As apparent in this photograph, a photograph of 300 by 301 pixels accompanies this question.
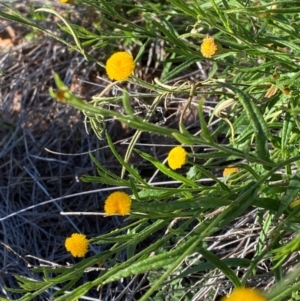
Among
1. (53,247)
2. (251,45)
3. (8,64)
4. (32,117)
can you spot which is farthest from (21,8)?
(251,45)

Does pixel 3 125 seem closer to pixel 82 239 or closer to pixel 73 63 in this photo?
pixel 73 63

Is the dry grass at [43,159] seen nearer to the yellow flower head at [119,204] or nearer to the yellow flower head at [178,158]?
the yellow flower head at [178,158]

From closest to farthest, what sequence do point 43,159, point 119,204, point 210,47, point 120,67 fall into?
point 119,204 < point 120,67 < point 210,47 < point 43,159

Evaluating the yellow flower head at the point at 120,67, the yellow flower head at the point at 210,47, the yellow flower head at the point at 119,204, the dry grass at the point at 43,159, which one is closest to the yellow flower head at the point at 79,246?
the yellow flower head at the point at 119,204

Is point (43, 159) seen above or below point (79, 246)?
below

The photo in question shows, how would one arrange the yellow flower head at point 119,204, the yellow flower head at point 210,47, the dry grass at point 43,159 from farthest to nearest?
the dry grass at point 43,159
the yellow flower head at point 210,47
the yellow flower head at point 119,204

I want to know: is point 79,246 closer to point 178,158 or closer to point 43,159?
point 178,158

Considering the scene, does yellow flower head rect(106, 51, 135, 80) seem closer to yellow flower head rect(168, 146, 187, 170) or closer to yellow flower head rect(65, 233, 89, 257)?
yellow flower head rect(168, 146, 187, 170)

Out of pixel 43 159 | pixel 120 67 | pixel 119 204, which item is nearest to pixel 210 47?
pixel 120 67

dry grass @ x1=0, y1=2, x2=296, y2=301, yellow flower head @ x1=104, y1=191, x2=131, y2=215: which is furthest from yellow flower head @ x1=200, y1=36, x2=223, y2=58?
dry grass @ x1=0, y1=2, x2=296, y2=301

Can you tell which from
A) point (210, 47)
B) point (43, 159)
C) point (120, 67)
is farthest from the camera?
point (43, 159)
